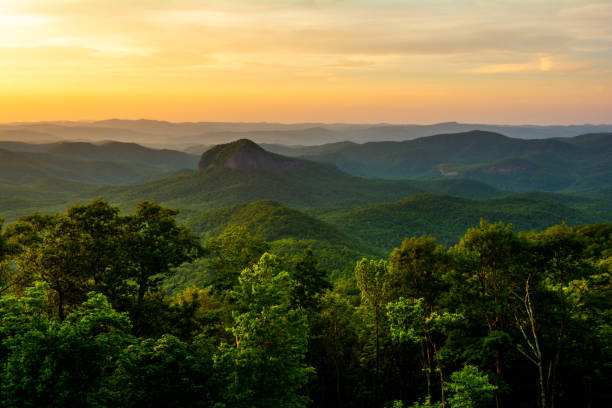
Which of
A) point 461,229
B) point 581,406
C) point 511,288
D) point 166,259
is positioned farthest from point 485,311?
point 461,229

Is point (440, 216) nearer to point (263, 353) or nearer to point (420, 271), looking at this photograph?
point (420, 271)

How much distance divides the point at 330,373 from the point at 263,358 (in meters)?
19.8

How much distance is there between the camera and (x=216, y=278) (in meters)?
34.8

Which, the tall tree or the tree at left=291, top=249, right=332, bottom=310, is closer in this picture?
the tall tree

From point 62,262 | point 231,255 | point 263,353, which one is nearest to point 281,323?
point 263,353

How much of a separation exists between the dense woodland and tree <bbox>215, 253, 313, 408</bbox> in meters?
0.11

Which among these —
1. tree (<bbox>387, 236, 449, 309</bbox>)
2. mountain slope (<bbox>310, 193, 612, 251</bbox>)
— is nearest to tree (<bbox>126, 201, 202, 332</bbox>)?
tree (<bbox>387, 236, 449, 309</bbox>)

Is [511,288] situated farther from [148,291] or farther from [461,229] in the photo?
[461,229]

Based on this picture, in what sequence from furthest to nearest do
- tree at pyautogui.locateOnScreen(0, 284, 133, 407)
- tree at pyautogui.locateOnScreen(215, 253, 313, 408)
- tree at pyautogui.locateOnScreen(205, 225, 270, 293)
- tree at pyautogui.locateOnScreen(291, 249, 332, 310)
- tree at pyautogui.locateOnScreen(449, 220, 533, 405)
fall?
tree at pyautogui.locateOnScreen(291, 249, 332, 310)
tree at pyautogui.locateOnScreen(205, 225, 270, 293)
tree at pyautogui.locateOnScreen(449, 220, 533, 405)
tree at pyautogui.locateOnScreen(215, 253, 313, 408)
tree at pyautogui.locateOnScreen(0, 284, 133, 407)

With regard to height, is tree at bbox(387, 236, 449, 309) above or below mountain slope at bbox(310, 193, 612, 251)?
above

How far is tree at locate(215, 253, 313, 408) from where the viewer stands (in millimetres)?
22312

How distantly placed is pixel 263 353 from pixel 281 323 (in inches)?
89.5

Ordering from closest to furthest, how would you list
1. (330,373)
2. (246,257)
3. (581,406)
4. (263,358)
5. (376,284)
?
(263,358)
(581,406)
(376,284)
(246,257)
(330,373)

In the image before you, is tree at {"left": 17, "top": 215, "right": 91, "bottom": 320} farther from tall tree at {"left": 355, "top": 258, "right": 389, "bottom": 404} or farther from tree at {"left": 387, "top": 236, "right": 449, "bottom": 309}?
tree at {"left": 387, "top": 236, "right": 449, "bottom": 309}
